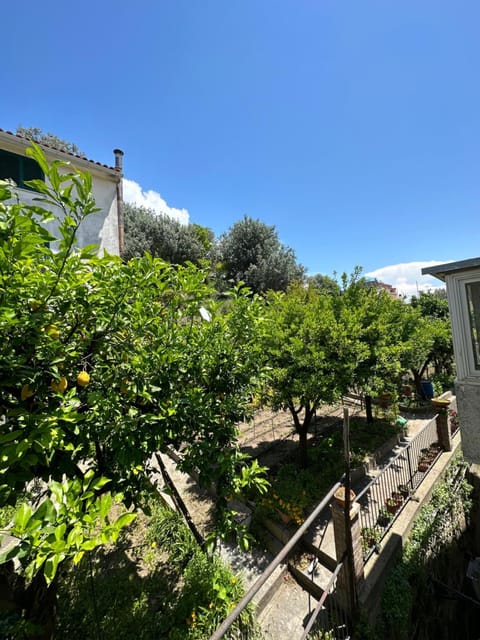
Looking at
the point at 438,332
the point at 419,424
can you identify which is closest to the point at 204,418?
the point at 419,424

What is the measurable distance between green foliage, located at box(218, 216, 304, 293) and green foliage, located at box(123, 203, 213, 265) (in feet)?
8.50

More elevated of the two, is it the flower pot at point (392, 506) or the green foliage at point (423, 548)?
the flower pot at point (392, 506)

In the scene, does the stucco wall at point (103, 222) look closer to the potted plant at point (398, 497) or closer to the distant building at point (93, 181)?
the distant building at point (93, 181)

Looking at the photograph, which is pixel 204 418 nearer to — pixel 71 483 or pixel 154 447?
pixel 154 447

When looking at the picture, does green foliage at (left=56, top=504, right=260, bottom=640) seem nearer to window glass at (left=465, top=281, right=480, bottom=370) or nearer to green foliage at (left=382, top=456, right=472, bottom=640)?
green foliage at (left=382, top=456, right=472, bottom=640)

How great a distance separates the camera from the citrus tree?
4.43 ft

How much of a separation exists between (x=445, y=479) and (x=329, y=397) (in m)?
4.13

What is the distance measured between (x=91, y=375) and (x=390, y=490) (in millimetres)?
6594

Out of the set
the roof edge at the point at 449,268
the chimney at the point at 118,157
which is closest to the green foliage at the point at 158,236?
the chimney at the point at 118,157

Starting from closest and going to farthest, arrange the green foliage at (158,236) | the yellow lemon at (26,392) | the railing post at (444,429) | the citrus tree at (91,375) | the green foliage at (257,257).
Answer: the citrus tree at (91,375) < the yellow lemon at (26,392) < the railing post at (444,429) < the green foliage at (158,236) < the green foliage at (257,257)

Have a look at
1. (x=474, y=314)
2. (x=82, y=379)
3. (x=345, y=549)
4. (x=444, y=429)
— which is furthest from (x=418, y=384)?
(x=82, y=379)

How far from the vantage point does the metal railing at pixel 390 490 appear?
4812mm

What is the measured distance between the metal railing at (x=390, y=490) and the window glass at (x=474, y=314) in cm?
237

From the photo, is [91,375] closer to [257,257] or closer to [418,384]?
[418,384]
